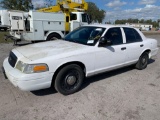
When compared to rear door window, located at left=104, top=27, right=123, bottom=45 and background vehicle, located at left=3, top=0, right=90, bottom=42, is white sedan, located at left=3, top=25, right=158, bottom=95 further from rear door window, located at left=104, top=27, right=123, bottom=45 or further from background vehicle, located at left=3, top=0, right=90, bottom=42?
background vehicle, located at left=3, top=0, right=90, bottom=42

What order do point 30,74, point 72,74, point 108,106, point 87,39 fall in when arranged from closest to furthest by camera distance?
point 30,74 → point 108,106 → point 72,74 → point 87,39

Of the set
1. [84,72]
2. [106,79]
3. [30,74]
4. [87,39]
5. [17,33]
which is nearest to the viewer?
[30,74]

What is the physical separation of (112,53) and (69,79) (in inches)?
56.8

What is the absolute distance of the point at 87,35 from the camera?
4332 millimetres

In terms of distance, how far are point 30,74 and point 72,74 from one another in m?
1.01

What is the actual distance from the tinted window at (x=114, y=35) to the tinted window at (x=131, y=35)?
0.31 meters

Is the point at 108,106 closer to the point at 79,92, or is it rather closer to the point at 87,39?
the point at 79,92

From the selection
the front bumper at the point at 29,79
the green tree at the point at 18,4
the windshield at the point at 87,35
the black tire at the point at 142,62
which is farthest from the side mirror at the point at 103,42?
the green tree at the point at 18,4

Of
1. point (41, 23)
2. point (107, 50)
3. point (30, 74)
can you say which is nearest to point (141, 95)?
point (107, 50)


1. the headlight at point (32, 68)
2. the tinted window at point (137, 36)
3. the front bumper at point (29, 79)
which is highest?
the tinted window at point (137, 36)

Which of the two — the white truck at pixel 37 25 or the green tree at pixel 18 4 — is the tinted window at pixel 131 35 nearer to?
the white truck at pixel 37 25

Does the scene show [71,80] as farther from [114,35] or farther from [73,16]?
[73,16]

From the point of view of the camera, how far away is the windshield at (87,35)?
4.04 metres

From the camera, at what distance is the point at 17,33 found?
9.34m
